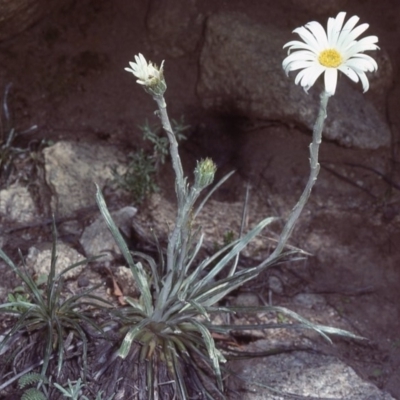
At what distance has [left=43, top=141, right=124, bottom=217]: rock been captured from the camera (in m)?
3.29

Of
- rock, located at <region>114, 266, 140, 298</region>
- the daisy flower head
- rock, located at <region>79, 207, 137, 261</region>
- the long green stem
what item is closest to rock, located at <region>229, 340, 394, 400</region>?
rock, located at <region>114, 266, 140, 298</region>

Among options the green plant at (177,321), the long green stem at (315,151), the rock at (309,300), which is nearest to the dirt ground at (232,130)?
the rock at (309,300)

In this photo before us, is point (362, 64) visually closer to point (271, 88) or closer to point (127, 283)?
point (271, 88)

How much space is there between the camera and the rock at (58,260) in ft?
9.73

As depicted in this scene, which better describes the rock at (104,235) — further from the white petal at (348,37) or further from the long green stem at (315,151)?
the white petal at (348,37)

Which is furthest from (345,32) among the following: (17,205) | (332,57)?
(17,205)

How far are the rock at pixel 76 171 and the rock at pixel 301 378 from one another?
3.62 ft

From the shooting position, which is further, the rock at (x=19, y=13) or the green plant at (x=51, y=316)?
the rock at (x=19, y=13)

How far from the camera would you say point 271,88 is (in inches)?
129

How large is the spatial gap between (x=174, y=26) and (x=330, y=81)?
1519 mm

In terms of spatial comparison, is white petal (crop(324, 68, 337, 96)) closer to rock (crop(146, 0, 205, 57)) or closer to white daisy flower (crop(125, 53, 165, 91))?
white daisy flower (crop(125, 53, 165, 91))

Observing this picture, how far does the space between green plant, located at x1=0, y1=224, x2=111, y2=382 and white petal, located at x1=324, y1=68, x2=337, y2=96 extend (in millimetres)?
1148

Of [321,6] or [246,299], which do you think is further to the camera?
[321,6]

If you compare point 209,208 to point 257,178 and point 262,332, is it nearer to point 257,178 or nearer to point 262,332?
point 257,178
